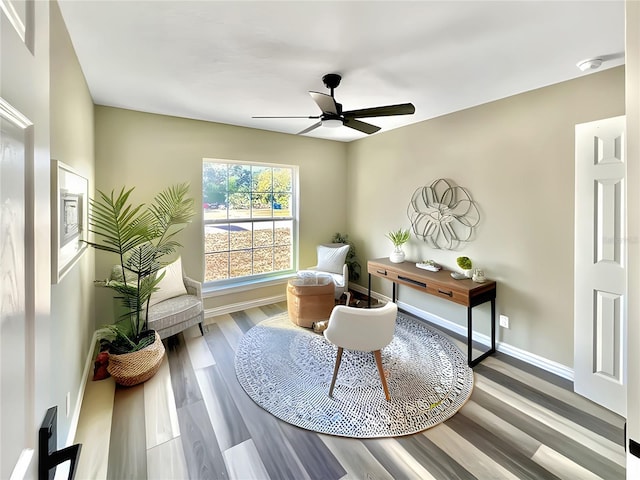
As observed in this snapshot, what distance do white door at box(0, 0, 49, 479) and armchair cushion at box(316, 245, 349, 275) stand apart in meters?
3.65

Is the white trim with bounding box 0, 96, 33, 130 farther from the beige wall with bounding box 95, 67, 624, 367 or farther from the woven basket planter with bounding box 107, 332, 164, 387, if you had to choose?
the beige wall with bounding box 95, 67, 624, 367

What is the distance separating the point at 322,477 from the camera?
1603 millimetres

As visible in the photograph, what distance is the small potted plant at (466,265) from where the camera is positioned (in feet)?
10.0

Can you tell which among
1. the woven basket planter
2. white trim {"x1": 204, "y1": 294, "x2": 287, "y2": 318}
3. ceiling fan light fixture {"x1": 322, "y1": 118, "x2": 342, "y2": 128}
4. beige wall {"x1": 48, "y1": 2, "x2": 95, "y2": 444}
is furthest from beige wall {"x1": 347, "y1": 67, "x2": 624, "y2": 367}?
beige wall {"x1": 48, "y1": 2, "x2": 95, "y2": 444}

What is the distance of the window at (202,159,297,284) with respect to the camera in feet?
12.6

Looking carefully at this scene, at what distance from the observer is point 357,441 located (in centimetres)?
184

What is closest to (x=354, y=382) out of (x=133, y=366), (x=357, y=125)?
(x=133, y=366)

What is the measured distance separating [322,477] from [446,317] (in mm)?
2430

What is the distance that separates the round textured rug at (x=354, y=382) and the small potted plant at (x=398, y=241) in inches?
36.1

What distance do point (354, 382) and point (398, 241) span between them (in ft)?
6.51

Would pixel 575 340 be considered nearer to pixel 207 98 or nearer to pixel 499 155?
pixel 499 155

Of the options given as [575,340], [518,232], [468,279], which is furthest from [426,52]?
[575,340]

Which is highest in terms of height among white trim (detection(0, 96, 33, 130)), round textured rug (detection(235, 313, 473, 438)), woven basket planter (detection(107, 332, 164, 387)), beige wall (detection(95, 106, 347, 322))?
beige wall (detection(95, 106, 347, 322))

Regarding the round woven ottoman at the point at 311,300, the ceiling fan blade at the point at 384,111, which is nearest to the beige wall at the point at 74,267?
the ceiling fan blade at the point at 384,111
